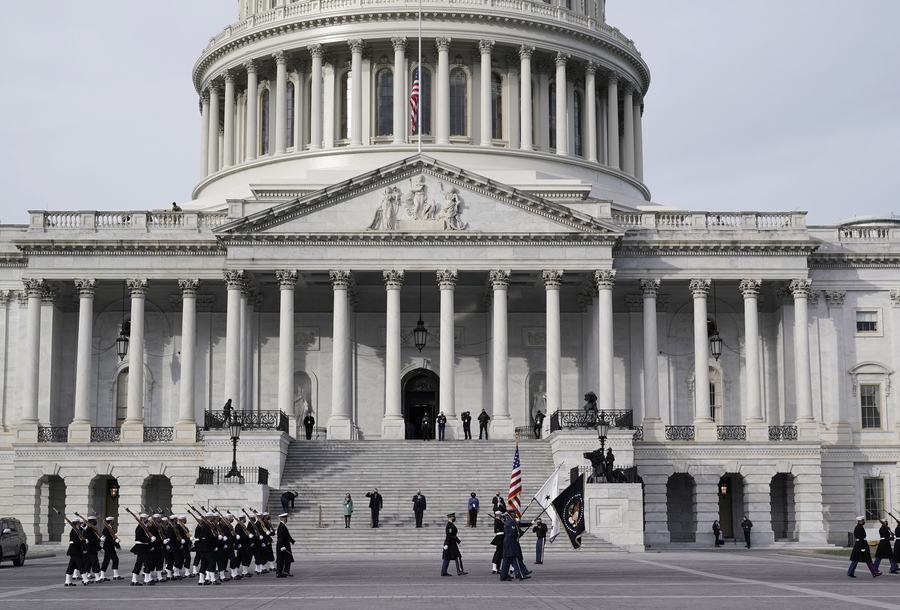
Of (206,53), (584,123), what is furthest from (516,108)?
(206,53)

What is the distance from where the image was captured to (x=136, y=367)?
6375 centimetres

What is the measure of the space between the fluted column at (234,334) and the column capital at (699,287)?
2168 centimetres

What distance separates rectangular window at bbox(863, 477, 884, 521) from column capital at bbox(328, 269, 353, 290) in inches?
1076

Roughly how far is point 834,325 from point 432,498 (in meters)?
25.5

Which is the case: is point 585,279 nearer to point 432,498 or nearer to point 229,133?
point 432,498

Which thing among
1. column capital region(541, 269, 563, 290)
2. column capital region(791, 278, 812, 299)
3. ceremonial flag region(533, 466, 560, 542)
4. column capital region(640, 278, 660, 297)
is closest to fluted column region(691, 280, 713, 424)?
column capital region(640, 278, 660, 297)

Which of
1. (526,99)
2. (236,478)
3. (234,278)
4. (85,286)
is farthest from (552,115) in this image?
(236,478)

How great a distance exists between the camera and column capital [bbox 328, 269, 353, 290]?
61812 mm


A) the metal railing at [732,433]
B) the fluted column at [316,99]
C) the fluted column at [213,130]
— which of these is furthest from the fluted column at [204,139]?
the metal railing at [732,433]

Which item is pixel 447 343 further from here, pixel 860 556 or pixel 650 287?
pixel 860 556

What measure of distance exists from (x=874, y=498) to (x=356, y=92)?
3639cm

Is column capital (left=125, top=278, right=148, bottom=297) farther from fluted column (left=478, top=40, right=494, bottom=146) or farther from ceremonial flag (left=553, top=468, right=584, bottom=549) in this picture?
ceremonial flag (left=553, top=468, right=584, bottom=549)

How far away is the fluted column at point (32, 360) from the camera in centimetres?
6284

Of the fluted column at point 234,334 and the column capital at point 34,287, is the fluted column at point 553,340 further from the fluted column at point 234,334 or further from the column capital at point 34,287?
the column capital at point 34,287
